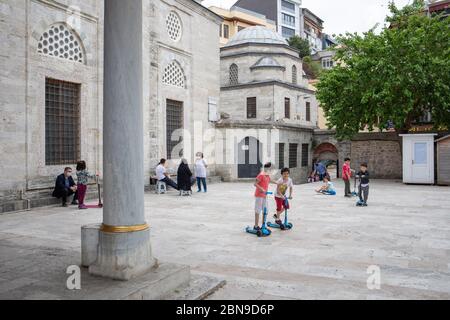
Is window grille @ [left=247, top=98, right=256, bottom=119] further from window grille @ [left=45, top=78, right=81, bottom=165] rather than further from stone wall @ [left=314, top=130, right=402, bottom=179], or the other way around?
window grille @ [left=45, top=78, right=81, bottom=165]

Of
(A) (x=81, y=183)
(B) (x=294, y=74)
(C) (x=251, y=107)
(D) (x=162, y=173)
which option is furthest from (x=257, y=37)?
(A) (x=81, y=183)

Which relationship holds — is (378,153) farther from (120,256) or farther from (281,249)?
(120,256)

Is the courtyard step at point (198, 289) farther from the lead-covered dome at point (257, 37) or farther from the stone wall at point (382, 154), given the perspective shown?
the lead-covered dome at point (257, 37)

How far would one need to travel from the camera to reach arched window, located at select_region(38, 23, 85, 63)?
12.4 m

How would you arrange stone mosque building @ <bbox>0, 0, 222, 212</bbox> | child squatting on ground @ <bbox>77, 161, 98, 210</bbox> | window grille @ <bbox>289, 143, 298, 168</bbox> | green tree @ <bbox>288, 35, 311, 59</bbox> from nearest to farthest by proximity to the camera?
1. stone mosque building @ <bbox>0, 0, 222, 212</bbox>
2. child squatting on ground @ <bbox>77, 161, 98, 210</bbox>
3. window grille @ <bbox>289, 143, 298, 168</bbox>
4. green tree @ <bbox>288, 35, 311, 59</bbox>

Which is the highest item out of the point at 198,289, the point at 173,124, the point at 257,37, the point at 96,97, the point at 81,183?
the point at 257,37

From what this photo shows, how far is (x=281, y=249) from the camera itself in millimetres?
6738

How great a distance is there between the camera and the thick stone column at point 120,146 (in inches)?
178

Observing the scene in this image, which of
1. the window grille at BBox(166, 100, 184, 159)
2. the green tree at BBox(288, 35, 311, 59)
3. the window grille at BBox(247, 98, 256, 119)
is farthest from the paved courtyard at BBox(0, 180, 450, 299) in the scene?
the green tree at BBox(288, 35, 311, 59)

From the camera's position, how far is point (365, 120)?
20219mm

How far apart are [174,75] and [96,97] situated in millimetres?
4930

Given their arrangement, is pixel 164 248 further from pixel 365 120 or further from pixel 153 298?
pixel 365 120

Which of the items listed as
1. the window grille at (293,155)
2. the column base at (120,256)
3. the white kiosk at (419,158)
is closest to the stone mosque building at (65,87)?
the column base at (120,256)

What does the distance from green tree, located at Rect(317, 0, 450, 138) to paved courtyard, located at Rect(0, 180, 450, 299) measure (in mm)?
7953
